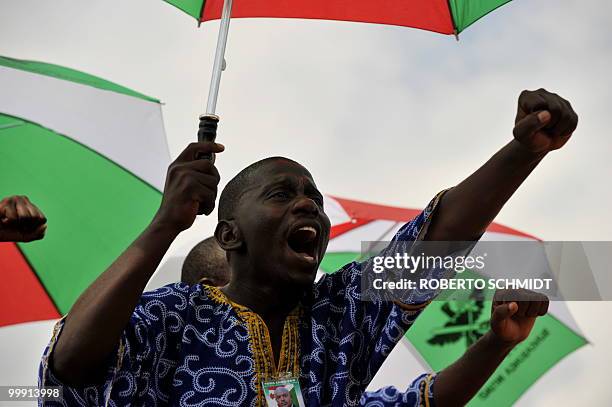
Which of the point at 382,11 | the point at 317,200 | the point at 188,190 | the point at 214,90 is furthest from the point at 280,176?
the point at 382,11

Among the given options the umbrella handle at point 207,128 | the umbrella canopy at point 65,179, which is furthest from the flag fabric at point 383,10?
the umbrella canopy at point 65,179

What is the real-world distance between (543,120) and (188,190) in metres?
0.95

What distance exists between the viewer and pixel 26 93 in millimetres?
5301

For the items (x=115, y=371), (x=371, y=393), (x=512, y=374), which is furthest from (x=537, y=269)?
(x=115, y=371)

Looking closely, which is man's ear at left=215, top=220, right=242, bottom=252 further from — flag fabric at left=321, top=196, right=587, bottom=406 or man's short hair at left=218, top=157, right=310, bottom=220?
flag fabric at left=321, top=196, right=587, bottom=406

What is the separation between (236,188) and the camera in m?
3.18

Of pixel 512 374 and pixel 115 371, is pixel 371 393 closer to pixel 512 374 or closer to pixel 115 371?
pixel 115 371

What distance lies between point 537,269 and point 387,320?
3.52 metres

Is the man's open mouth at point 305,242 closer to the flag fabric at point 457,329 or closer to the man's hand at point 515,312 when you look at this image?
the man's hand at point 515,312

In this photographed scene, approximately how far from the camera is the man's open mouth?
288 centimetres

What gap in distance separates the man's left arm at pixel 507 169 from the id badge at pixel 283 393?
1.91ft

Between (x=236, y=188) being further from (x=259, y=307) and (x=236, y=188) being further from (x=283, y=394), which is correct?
(x=283, y=394)

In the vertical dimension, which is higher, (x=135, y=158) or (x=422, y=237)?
(x=135, y=158)

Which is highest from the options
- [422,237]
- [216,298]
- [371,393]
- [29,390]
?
[422,237]
